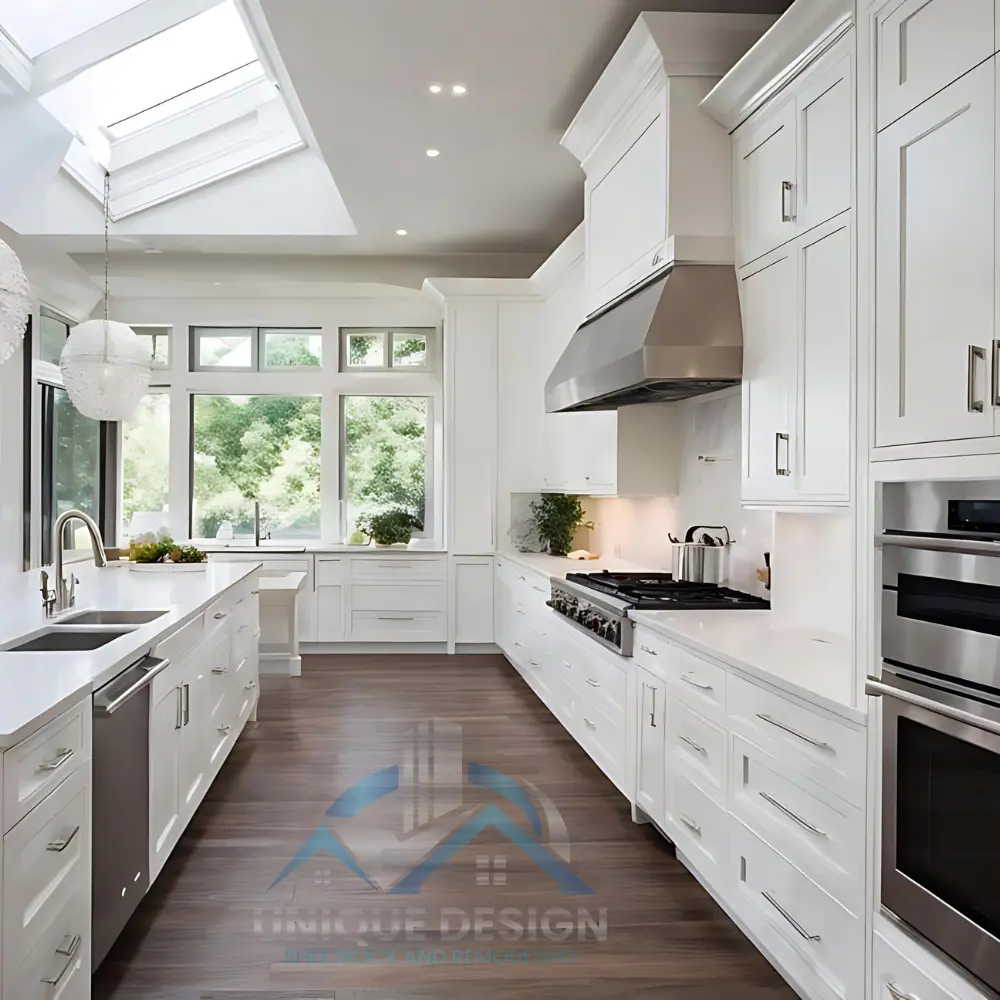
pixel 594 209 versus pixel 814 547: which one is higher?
pixel 594 209

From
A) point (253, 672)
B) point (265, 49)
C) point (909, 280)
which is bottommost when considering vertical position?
point (253, 672)

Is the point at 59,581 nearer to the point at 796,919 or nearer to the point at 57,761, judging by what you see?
the point at 57,761

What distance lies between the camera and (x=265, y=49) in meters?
4.58

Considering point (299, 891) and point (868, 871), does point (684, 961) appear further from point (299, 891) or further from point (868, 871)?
point (299, 891)

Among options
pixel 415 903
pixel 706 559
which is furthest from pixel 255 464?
pixel 415 903

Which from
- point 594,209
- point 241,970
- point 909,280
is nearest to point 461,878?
point 241,970

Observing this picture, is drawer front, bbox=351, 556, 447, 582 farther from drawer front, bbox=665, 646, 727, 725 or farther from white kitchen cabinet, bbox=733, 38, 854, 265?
white kitchen cabinet, bbox=733, 38, 854, 265

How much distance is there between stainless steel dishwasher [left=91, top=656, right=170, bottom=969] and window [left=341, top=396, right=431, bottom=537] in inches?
199

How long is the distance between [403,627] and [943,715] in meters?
5.66

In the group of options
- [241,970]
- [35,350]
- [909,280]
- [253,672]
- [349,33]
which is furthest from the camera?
[35,350]

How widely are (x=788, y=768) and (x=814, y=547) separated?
1092 millimetres

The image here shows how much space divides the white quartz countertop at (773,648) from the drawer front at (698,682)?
0.15 feet

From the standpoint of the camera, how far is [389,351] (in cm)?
767

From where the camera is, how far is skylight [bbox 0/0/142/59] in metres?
4.13
